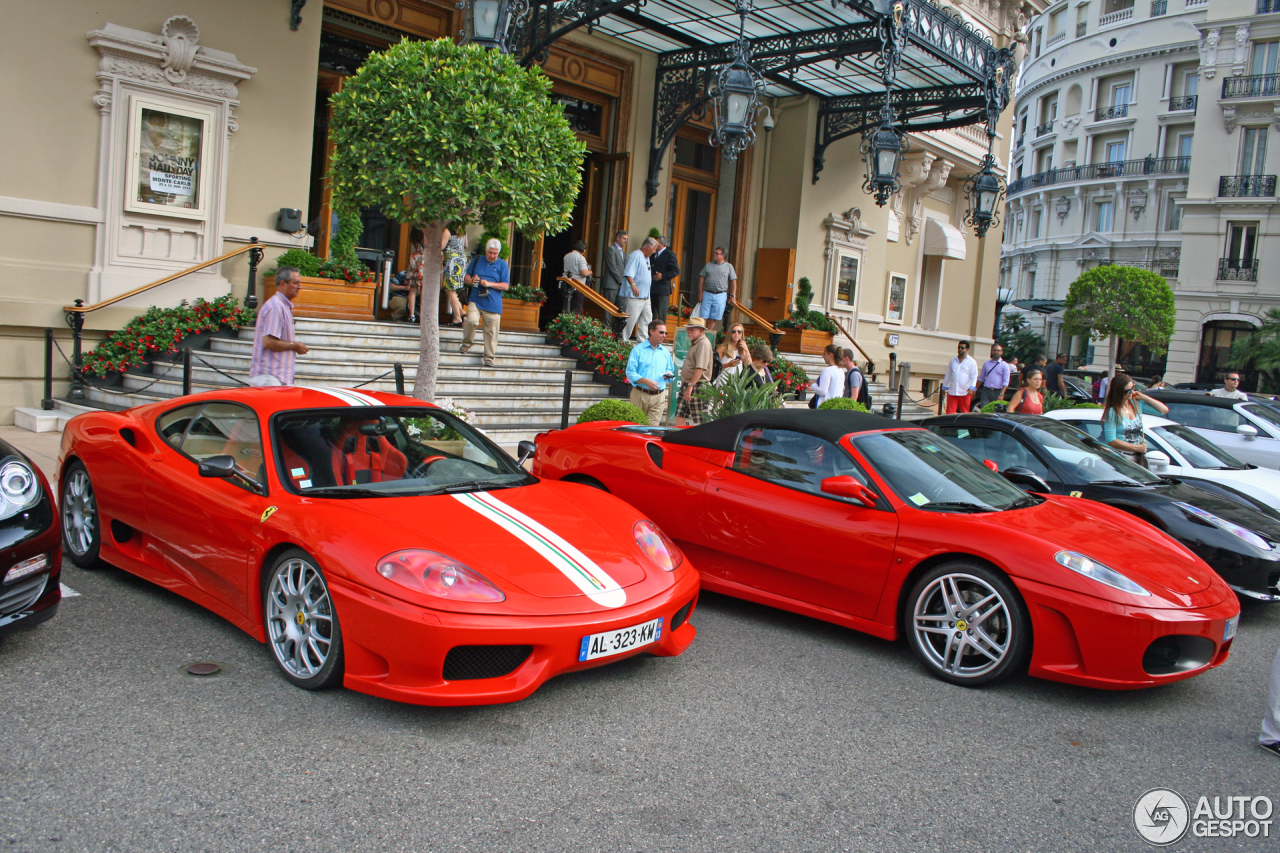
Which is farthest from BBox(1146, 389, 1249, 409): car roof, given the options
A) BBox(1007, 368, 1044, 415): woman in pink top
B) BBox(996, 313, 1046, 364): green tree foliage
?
BBox(996, 313, 1046, 364): green tree foliage

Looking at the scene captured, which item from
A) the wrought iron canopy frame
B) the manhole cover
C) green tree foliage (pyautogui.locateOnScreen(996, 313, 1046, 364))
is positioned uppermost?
the wrought iron canopy frame

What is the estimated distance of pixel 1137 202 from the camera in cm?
5428

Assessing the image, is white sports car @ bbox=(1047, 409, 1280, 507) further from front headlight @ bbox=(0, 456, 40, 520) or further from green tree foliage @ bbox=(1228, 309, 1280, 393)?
green tree foliage @ bbox=(1228, 309, 1280, 393)

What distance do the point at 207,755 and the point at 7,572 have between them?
1.31 meters

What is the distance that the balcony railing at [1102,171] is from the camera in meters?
→ 52.5

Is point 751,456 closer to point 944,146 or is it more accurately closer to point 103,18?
point 103,18

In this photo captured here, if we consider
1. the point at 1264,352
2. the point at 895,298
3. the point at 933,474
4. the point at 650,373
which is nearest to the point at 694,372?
the point at 650,373

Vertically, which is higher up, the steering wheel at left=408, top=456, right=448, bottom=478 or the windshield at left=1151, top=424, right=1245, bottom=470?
the windshield at left=1151, top=424, right=1245, bottom=470

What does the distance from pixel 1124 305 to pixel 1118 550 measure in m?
26.5

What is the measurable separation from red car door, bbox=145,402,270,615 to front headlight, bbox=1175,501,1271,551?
591 centimetres

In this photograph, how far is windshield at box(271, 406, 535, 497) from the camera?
14.2 feet

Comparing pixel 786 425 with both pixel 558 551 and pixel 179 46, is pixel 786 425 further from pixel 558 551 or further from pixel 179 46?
pixel 179 46

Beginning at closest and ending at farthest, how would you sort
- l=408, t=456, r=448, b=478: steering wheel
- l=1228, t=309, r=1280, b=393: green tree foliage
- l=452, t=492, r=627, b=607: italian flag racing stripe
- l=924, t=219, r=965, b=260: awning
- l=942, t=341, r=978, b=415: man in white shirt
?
l=452, t=492, r=627, b=607: italian flag racing stripe, l=408, t=456, r=448, b=478: steering wheel, l=942, t=341, r=978, b=415: man in white shirt, l=924, t=219, r=965, b=260: awning, l=1228, t=309, r=1280, b=393: green tree foliage

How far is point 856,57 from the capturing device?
16.6 m
